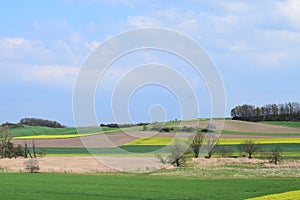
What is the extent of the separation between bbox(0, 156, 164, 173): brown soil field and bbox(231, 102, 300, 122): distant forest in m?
63.5

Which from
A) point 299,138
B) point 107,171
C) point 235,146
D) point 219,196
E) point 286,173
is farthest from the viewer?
point 299,138

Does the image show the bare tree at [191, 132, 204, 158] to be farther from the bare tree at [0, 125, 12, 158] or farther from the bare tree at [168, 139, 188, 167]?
the bare tree at [0, 125, 12, 158]

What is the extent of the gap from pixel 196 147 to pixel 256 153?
7661 millimetres

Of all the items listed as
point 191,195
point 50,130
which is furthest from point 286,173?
point 50,130

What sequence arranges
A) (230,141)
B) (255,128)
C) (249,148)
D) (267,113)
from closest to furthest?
(249,148), (230,141), (255,128), (267,113)

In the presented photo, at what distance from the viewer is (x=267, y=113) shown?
122688 millimetres

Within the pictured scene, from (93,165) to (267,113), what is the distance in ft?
241

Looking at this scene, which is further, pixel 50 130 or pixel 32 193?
pixel 50 130

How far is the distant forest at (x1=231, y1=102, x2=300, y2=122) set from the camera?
391 feet

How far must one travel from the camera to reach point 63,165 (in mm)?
58125

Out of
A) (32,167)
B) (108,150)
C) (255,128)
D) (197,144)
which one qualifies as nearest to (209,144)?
(197,144)

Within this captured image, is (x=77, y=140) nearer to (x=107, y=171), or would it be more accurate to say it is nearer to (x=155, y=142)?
(x=155, y=142)

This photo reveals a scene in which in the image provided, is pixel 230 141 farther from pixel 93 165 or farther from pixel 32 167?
pixel 32 167

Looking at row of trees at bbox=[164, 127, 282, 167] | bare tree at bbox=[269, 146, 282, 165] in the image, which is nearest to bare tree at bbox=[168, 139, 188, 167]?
row of trees at bbox=[164, 127, 282, 167]
